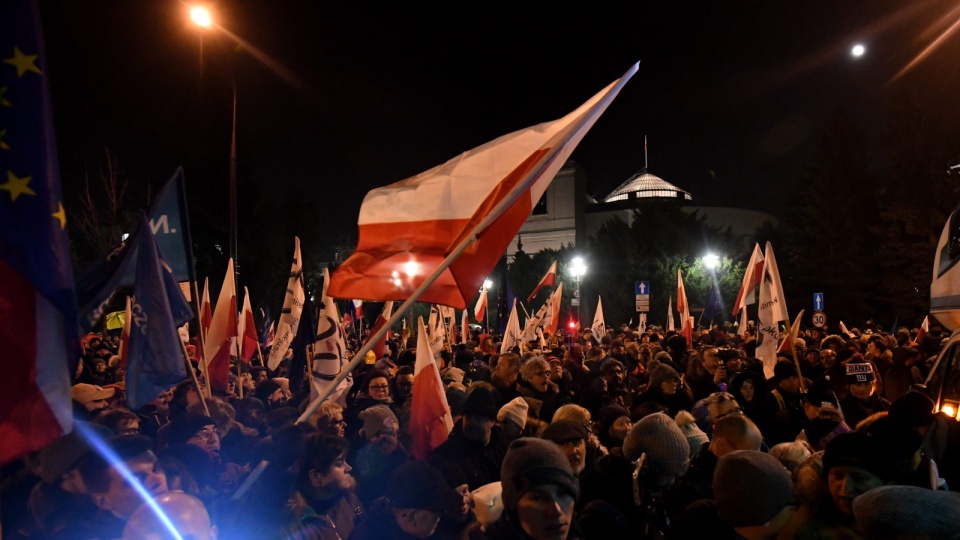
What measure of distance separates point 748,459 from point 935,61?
157ft

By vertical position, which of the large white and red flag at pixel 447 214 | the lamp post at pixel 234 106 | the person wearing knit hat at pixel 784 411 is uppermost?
the lamp post at pixel 234 106

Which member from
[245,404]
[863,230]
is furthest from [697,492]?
[863,230]

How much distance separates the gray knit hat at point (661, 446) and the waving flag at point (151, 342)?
10.7 ft

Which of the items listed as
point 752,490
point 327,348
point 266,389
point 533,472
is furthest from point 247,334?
point 752,490

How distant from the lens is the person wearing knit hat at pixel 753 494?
9.32ft

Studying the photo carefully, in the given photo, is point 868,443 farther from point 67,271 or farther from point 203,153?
point 203,153

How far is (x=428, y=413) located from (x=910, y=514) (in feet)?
13.3

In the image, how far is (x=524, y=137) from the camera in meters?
4.64

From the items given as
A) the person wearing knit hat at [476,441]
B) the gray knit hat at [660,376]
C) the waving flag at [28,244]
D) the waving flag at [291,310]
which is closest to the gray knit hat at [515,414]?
the person wearing knit hat at [476,441]

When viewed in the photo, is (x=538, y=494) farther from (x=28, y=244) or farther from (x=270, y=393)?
(x=270, y=393)

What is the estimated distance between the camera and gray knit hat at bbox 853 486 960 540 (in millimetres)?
2145

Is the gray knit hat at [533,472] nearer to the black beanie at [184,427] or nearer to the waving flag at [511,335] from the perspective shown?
the black beanie at [184,427]

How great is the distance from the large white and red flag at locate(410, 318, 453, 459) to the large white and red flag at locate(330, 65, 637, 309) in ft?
4.64

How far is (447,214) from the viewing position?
4.70 meters
